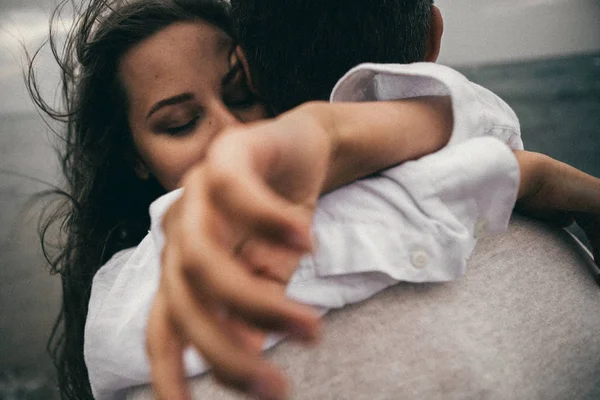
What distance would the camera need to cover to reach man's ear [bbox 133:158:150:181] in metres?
1.58

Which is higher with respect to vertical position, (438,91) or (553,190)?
(438,91)

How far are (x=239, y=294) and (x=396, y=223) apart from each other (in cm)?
44

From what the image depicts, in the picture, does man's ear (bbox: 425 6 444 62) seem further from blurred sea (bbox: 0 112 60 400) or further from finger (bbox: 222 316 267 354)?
blurred sea (bbox: 0 112 60 400)

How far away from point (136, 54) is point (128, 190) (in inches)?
22.0

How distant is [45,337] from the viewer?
422 centimetres

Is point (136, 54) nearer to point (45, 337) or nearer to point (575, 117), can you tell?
point (45, 337)

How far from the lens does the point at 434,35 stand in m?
0.95

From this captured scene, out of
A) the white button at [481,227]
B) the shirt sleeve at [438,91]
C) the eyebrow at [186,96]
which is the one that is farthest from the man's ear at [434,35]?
the eyebrow at [186,96]

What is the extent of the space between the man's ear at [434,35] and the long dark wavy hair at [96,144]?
0.69m

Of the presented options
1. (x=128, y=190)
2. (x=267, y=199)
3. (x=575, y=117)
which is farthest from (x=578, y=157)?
(x=267, y=199)

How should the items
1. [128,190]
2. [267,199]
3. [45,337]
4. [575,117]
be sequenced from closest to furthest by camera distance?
[267,199] < [128,190] < [45,337] < [575,117]

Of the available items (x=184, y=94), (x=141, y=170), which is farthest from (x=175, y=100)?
(x=141, y=170)

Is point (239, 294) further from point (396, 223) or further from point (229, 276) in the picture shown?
point (396, 223)

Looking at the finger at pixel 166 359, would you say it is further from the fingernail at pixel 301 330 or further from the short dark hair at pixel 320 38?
the short dark hair at pixel 320 38
